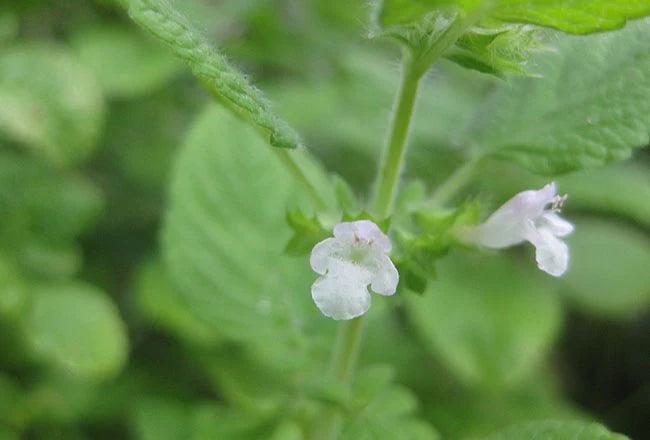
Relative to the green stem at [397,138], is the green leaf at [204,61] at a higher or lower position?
lower

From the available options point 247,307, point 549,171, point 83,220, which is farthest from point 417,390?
point 549,171

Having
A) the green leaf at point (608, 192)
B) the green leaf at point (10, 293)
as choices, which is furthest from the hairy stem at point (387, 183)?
the green leaf at point (608, 192)

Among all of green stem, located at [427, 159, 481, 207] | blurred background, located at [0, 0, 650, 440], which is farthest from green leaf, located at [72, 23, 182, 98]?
green stem, located at [427, 159, 481, 207]

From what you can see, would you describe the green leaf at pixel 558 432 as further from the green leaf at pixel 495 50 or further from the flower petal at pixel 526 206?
the green leaf at pixel 495 50

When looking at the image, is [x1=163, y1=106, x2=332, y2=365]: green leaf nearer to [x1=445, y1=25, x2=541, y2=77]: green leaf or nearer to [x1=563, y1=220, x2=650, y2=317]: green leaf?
[x1=445, y1=25, x2=541, y2=77]: green leaf

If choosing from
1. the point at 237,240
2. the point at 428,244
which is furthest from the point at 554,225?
the point at 237,240

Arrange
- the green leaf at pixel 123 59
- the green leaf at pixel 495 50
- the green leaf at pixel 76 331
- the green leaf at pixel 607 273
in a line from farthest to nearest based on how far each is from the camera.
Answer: the green leaf at pixel 607 273, the green leaf at pixel 123 59, the green leaf at pixel 76 331, the green leaf at pixel 495 50
